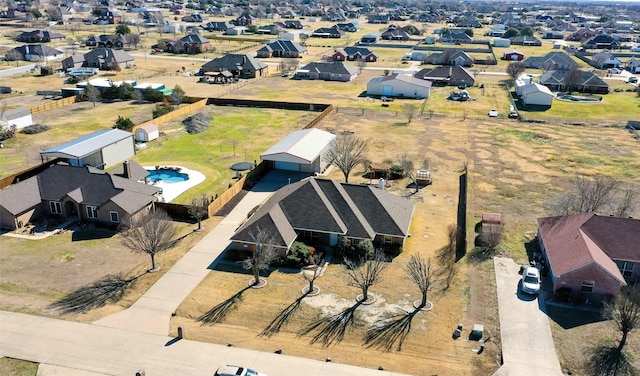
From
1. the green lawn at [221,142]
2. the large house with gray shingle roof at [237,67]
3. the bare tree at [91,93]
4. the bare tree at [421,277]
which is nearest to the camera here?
the bare tree at [421,277]

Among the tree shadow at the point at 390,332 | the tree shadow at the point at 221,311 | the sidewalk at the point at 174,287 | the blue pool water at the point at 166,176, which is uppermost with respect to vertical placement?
the tree shadow at the point at 390,332

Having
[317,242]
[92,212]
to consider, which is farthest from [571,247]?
[92,212]

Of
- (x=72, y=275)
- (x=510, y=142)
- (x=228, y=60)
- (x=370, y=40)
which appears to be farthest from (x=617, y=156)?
(x=370, y=40)

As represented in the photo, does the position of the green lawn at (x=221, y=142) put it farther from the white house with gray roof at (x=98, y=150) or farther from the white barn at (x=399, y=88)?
the white barn at (x=399, y=88)

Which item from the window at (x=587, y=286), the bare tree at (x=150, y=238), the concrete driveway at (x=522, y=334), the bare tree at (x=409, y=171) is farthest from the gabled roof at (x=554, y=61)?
the bare tree at (x=150, y=238)

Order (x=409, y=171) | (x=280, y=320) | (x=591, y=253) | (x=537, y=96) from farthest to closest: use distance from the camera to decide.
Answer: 1. (x=537, y=96)
2. (x=409, y=171)
3. (x=591, y=253)
4. (x=280, y=320)

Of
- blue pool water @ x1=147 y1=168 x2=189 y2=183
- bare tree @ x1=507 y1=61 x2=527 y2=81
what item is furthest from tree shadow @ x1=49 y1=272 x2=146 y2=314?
bare tree @ x1=507 y1=61 x2=527 y2=81

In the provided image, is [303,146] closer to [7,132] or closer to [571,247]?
[571,247]
